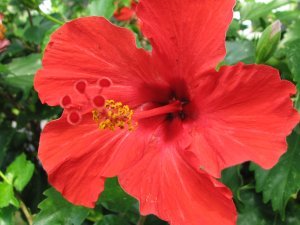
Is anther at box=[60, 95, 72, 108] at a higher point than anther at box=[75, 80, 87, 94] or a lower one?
lower

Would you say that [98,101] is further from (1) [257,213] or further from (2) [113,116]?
(1) [257,213]

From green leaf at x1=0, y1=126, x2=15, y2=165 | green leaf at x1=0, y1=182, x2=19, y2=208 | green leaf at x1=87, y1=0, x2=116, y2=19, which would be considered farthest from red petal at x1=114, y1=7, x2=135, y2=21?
green leaf at x1=0, y1=182, x2=19, y2=208

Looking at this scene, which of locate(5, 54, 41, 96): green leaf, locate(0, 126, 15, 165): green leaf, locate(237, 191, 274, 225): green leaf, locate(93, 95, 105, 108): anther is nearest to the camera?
locate(93, 95, 105, 108): anther

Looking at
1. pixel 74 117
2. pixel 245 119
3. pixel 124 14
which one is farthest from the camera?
pixel 124 14

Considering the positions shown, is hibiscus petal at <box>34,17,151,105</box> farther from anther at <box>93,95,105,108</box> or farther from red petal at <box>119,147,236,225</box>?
red petal at <box>119,147,236,225</box>

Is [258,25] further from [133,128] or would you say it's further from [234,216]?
[234,216]

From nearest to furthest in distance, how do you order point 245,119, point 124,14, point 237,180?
1. point 245,119
2. point 237,180
3. point 124,14

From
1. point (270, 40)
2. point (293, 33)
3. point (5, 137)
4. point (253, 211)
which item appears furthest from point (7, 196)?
point (293, 33)

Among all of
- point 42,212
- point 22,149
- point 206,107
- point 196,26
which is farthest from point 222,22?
point 22,149

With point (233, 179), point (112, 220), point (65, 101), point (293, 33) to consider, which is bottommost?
point (112, 220)
